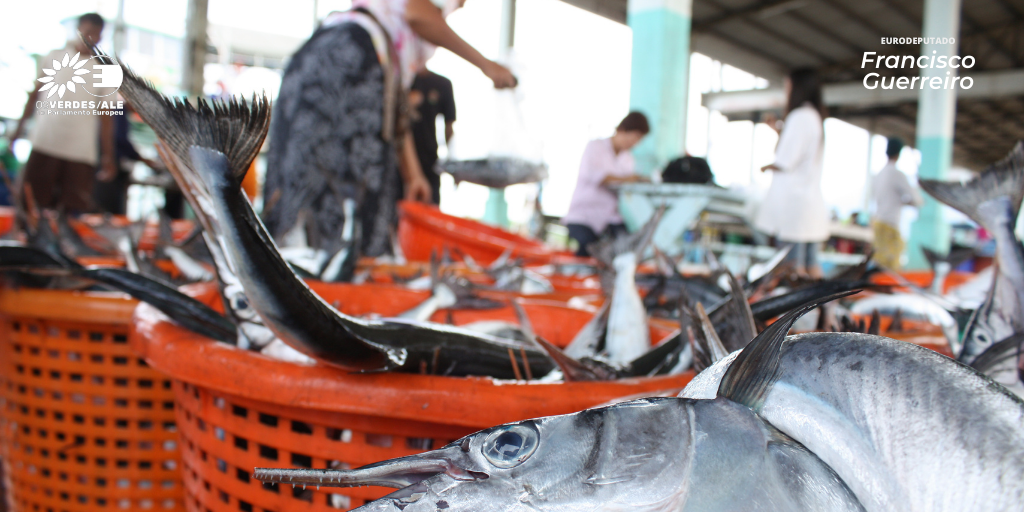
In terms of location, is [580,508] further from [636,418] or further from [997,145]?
[997,145]

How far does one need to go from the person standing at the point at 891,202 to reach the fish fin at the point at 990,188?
4919 mm

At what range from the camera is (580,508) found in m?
0.33

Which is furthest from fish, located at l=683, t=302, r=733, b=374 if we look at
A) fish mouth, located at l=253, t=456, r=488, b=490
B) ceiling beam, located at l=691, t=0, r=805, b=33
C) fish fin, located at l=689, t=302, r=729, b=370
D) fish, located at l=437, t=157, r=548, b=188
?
ceiling beam, located at l=691, t=0, r=805, b=33

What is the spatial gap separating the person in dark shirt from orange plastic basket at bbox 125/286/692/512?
345cm

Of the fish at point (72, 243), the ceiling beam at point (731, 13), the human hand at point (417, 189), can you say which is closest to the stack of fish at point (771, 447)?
the fish at point (72, 243)

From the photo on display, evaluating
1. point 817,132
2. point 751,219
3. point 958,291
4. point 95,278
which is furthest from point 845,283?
point 751,219

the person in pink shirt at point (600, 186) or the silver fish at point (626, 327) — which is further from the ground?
the person in pink shirt at point (600, 186)

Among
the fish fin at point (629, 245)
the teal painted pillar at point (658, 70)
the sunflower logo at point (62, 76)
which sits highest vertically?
the teal painted pillar at point (658, 70)

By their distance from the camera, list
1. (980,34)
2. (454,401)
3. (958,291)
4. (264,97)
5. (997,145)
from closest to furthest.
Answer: (264,97) < (454,401) < (958,291) < (980,34) < (997,145)

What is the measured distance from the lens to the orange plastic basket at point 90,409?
1.02 metres

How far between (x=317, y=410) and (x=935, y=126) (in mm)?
9250

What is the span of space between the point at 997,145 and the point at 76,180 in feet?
100

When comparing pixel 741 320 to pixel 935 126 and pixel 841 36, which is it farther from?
pixel 841 36

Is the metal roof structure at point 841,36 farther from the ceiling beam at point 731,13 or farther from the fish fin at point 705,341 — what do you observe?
the fish fin at point 705,341
